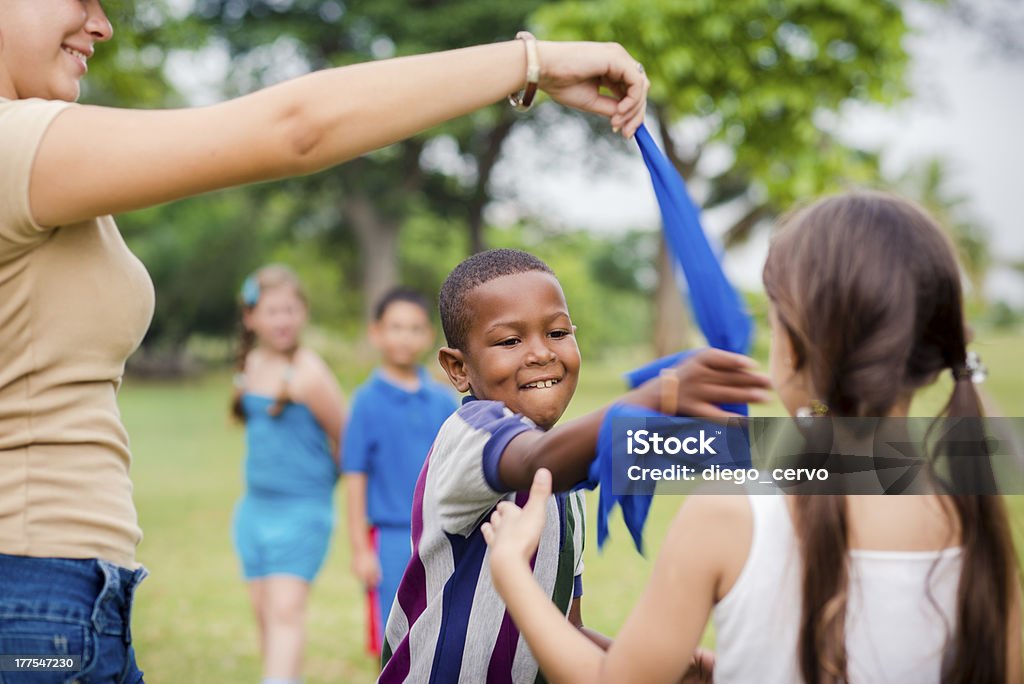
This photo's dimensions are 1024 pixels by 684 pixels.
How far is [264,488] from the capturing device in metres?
4.93

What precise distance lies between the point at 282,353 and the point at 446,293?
3055mm

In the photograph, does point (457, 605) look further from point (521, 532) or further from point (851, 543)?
point (851, 543)

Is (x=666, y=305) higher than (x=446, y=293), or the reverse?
(x=666, y=305)

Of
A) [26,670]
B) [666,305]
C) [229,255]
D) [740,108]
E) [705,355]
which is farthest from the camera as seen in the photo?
[229,255]

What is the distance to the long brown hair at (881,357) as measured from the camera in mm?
1546

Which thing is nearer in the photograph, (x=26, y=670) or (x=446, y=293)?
(x=26, y=670)

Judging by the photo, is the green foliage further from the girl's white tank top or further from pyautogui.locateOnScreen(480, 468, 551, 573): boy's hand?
the girl's white tank top

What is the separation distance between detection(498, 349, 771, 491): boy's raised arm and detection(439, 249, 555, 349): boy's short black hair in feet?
1.81

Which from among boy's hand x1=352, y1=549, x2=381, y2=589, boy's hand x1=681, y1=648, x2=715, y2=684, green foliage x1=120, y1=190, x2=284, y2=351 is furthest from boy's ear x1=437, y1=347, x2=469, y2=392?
green foliage x1=120, y1=190, x2=284, y2=351

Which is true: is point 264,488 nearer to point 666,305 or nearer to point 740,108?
point 740,108

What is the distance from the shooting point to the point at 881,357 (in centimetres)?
158

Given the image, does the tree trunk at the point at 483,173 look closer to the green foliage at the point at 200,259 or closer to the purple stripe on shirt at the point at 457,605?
the green foliage at the point at 200,259

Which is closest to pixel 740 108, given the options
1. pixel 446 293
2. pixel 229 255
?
pixel 446 293

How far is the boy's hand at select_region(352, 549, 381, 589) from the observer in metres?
4.67
